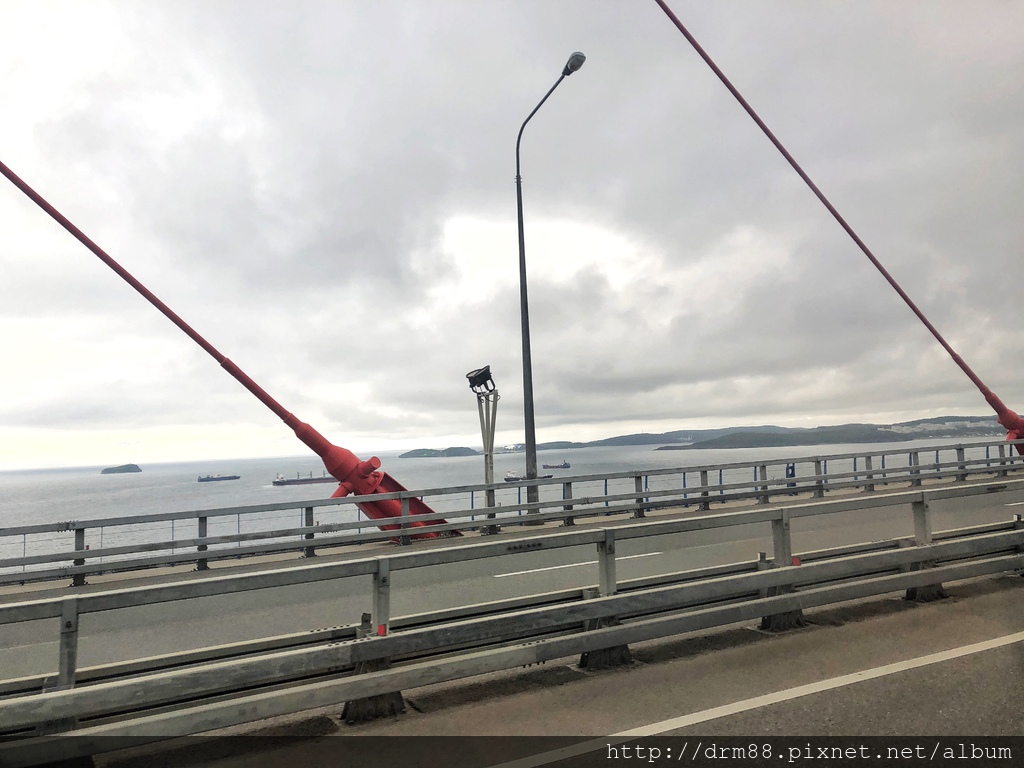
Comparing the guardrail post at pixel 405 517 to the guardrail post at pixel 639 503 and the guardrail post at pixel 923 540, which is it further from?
the guardrail post at pixel 923 540

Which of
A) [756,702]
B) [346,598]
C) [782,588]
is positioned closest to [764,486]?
[782,588]

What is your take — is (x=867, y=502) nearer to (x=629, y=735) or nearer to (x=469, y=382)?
(x=629, y=735)

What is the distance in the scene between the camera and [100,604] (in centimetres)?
400

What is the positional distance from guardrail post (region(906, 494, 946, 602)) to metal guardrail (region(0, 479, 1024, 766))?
0.9 inches

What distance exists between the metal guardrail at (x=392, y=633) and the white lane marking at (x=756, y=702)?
3.29 feet

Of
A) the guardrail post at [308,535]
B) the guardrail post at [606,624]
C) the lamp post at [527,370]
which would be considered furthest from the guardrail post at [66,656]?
the lamp post at [527,370]

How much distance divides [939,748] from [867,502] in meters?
3.19

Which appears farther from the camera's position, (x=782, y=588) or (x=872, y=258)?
(x=872, y=258)

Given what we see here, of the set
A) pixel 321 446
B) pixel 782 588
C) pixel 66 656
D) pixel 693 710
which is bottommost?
pixel 693 710

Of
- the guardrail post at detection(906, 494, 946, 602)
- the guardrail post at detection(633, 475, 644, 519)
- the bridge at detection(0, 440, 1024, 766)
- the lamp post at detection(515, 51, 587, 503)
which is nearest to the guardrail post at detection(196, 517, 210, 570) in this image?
the bridge at detection(0, 440, 1024, 766)

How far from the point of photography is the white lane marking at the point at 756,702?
4035 millimetres

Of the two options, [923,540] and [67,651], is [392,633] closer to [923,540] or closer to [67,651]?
[67,651]

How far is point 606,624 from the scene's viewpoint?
19.0 ft

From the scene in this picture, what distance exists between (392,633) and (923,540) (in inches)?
233
